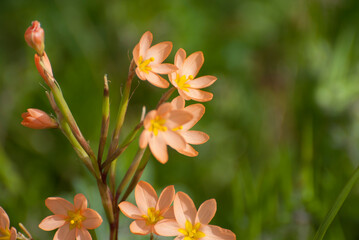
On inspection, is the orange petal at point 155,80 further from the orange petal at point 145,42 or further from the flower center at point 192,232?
the flower center at point 192,232

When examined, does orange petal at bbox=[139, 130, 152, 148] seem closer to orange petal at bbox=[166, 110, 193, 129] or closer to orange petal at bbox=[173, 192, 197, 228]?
orange petal at bbox=[166, 110, 193, 129]

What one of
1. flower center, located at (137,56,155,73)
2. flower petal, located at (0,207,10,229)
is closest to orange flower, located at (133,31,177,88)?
flower center, located at (137,56,155,73)

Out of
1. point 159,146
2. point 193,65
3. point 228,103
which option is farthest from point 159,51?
point 228,103

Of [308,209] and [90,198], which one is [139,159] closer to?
[90,198]

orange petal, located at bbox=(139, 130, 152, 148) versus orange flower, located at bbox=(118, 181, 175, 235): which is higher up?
orange petal, located at bbox=(139, 130, 152, 148)

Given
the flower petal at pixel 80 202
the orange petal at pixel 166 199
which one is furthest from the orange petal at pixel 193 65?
the flower petal at pixel 80 202

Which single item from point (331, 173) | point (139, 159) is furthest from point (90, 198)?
point (331, 173)

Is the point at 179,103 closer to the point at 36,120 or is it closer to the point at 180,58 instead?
the point at 180,58

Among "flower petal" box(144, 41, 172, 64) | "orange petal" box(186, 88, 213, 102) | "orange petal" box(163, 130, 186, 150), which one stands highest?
"flower petal" box(144, 41, 172, 64)
